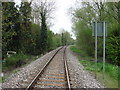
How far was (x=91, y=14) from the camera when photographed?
612 inches

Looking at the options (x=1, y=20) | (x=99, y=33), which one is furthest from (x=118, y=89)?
(x=1, y=20)

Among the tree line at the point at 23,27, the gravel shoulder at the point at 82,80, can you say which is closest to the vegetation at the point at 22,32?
the tree line at the point at 23,27

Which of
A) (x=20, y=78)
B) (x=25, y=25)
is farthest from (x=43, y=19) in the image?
(x=20, y=78)

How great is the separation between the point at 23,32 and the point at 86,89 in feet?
46.8

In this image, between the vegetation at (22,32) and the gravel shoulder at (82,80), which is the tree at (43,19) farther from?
the gravel shoulder at (82,80)

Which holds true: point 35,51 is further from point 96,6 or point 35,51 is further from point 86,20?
point 96,6

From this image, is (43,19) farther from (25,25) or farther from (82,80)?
(82,80)

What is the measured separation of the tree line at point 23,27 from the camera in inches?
399

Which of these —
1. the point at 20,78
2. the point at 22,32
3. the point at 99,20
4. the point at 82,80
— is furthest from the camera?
the point at 22,32

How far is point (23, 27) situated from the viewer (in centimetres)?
1705

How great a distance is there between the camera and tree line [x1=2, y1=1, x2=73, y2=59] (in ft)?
33.2

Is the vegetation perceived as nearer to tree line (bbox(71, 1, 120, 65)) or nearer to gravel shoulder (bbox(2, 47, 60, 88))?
gravel shoulder (bbox(2, 47, 60, 88))

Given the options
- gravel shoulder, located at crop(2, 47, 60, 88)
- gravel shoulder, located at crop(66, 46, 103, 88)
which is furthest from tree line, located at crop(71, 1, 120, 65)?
gravel shoulder, located at crop(2, 47, 60, 88)

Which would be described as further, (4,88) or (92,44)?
(92,44)
